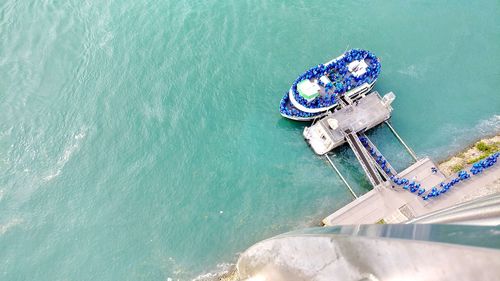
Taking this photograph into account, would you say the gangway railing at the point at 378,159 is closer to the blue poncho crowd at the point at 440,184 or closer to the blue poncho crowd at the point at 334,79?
the blue poncho crowd at the point at 440,184

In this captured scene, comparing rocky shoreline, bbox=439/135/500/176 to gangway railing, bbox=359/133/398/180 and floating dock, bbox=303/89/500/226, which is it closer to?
floating dock, bbox=303/89/500/226

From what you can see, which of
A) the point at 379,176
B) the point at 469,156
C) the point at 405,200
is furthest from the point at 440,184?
the point at 379,176

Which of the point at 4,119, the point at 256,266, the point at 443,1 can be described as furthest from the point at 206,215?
the point at 443,1

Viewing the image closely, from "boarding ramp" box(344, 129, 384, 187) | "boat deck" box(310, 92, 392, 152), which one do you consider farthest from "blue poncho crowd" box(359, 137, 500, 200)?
"boat deck" box(310, 92, 392, 152)

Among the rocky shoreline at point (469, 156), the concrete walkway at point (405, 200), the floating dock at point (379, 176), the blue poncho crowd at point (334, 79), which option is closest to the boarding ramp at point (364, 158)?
the floating dock at point (379, 176)

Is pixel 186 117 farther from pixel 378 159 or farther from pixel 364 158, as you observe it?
pixel 378 159

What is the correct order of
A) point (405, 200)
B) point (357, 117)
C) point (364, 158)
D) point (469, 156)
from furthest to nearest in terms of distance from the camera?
point (357, 117)
point (469, 156)
point (364, 158)
point (405, 200)

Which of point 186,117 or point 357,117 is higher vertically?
point 357,117
